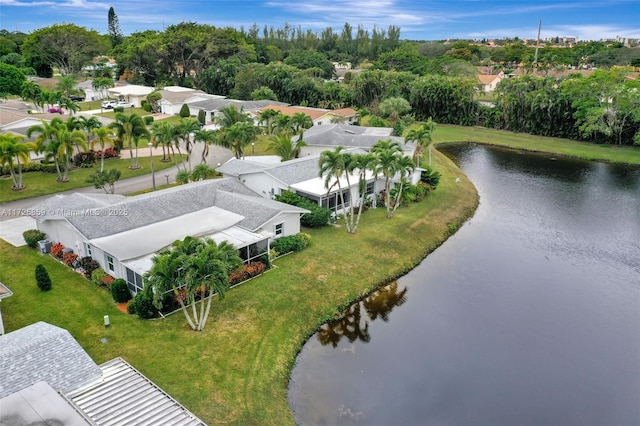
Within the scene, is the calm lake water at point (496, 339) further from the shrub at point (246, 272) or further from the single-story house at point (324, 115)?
the single-story house at point (324, 115)

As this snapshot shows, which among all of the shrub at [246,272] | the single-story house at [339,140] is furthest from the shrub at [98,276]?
the single-story house at [339,140]

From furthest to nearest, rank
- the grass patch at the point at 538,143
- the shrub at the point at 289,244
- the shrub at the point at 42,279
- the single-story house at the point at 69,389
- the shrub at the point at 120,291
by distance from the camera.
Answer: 1. the grass patch at the point at 538,143
2. the shrub at the point at 289,244
3. the shrub at the point at 42,279
4. the shrub at the point at 120,291
5. the single-story house at the point at 69,389

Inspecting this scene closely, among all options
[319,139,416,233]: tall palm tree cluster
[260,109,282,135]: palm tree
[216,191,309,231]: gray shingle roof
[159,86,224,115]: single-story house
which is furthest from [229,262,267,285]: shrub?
[159,86,224,115]: single-story house

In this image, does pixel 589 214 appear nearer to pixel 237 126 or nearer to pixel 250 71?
pixel 237 126

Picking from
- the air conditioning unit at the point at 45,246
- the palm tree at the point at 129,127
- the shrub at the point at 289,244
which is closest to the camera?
the air conditioning unit at the point at 45,246

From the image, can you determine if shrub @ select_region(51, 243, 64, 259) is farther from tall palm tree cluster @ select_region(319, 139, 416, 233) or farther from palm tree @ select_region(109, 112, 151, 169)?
palm tree @ select_region(109, 112, 151, 169)

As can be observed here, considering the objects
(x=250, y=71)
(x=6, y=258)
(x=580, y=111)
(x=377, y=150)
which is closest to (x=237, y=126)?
(x=377, y=150)

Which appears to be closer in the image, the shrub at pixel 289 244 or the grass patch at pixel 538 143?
the shrub at pixel 289 244
